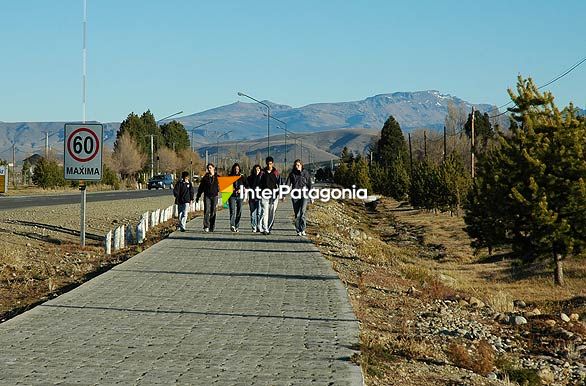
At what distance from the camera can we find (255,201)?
2514cm

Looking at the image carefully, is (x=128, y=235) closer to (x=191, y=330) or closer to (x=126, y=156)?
(x=191, y=330)

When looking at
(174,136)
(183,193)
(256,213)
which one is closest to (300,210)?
(256,213)

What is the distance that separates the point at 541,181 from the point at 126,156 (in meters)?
94.2

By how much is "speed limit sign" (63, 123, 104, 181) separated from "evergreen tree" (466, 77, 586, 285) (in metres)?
15.8

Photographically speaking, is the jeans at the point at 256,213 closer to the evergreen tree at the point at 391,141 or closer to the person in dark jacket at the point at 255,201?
the person in dark jacket at the point at 255,201

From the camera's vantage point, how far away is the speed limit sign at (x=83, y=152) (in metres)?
20.4

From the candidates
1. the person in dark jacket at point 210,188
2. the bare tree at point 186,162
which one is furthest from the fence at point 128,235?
the bare tree at point 186,162

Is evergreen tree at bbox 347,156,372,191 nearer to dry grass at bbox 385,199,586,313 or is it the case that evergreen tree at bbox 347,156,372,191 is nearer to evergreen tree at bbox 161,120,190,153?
evergreen tree at bbox 161,120,190,153

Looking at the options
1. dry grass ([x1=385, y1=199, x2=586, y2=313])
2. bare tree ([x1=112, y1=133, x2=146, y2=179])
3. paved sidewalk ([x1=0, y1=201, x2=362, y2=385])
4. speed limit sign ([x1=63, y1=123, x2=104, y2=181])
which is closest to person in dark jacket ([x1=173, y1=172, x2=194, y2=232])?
speed limit sign ([x1=63, y1=123, x2=104, y2=181])

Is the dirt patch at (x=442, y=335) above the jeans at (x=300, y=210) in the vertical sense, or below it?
below

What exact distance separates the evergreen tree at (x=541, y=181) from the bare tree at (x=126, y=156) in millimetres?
91026

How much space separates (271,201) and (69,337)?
15.7 m

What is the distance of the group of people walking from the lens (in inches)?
947

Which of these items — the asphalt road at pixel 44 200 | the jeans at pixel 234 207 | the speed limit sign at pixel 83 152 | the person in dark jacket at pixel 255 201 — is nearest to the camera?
the speed limit sign at pixel 83 152
